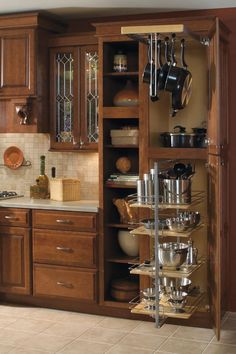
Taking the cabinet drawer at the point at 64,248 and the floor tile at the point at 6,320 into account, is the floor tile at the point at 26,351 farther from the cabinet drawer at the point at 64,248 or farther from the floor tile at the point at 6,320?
the cabinet drawer at the point at 64,248

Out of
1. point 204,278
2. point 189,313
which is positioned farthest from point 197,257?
point 189,313

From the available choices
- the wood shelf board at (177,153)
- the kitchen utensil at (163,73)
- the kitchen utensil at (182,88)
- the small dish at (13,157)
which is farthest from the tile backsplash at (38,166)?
the kitchen utensil at (163,73)

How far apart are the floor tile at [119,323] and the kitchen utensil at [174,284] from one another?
39cm

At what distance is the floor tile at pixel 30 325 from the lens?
16.0 feet

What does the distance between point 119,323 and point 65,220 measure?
0.91 m

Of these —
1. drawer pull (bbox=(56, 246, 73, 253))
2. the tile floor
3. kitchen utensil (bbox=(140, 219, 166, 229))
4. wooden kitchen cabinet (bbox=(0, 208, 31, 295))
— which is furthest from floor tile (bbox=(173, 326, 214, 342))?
wooden kitchen cabinet (bbox=(0, 208, 31, 295))

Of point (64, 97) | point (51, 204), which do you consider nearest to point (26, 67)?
point (64, 97)

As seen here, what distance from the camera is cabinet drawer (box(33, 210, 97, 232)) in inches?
203

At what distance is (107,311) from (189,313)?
89cm

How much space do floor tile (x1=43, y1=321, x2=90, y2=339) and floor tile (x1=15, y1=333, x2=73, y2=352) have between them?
0.23ft

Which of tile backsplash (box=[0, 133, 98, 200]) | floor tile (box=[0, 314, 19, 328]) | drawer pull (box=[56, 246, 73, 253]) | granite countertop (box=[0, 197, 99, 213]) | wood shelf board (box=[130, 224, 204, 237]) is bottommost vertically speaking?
floor tile (box=[0, 314, 19, 328])

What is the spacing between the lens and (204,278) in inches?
199

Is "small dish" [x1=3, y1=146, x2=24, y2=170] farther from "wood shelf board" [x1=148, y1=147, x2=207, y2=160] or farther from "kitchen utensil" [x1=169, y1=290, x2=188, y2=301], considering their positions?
"kitchen utensil" [x1=169, y1=290, x2=188, y2=301]

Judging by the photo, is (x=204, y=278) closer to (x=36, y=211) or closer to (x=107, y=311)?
(x=107, y=311)
